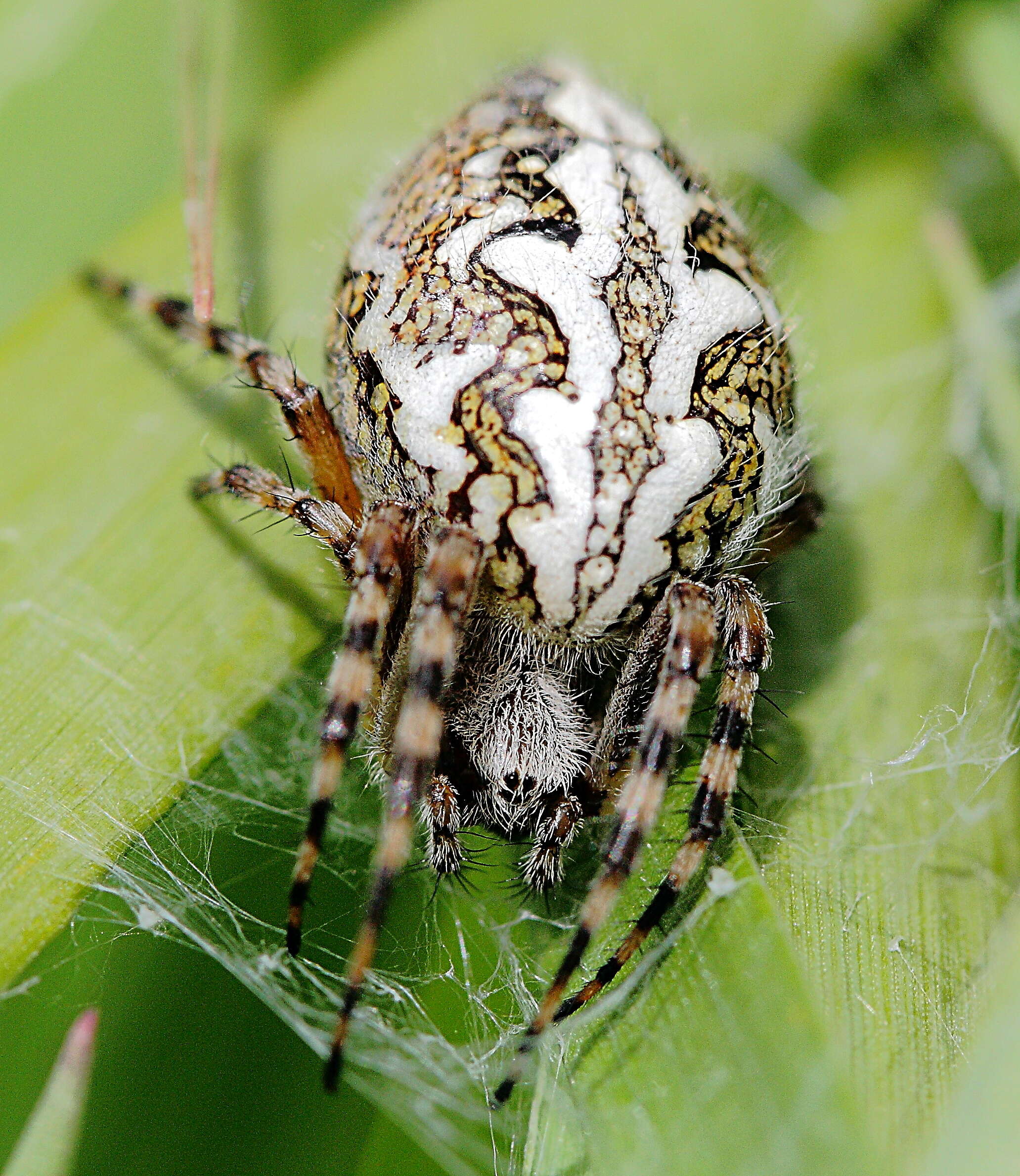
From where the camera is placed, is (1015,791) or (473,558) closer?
(473,558)

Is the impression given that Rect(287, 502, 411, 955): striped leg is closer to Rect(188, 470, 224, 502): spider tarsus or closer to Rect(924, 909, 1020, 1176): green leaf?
Rect(188, 470, 224, 502): spider tarsus

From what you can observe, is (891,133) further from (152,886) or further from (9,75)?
(152,886)

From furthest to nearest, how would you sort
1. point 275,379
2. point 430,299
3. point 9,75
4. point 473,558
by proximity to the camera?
point 9,75 → point 275,379 → point 430,299 → point 473,558

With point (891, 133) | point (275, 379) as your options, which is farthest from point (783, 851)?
point (891, 133)

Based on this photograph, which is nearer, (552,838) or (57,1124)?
(57,1124)

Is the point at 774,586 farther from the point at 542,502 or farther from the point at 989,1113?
the point at 989,1113

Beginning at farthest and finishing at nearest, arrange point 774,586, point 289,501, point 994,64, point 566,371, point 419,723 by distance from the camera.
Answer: point 994,64
point 774,586
point 289,501
point 566,371
point 419,723

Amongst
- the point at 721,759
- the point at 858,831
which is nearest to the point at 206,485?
the point at 721,759
